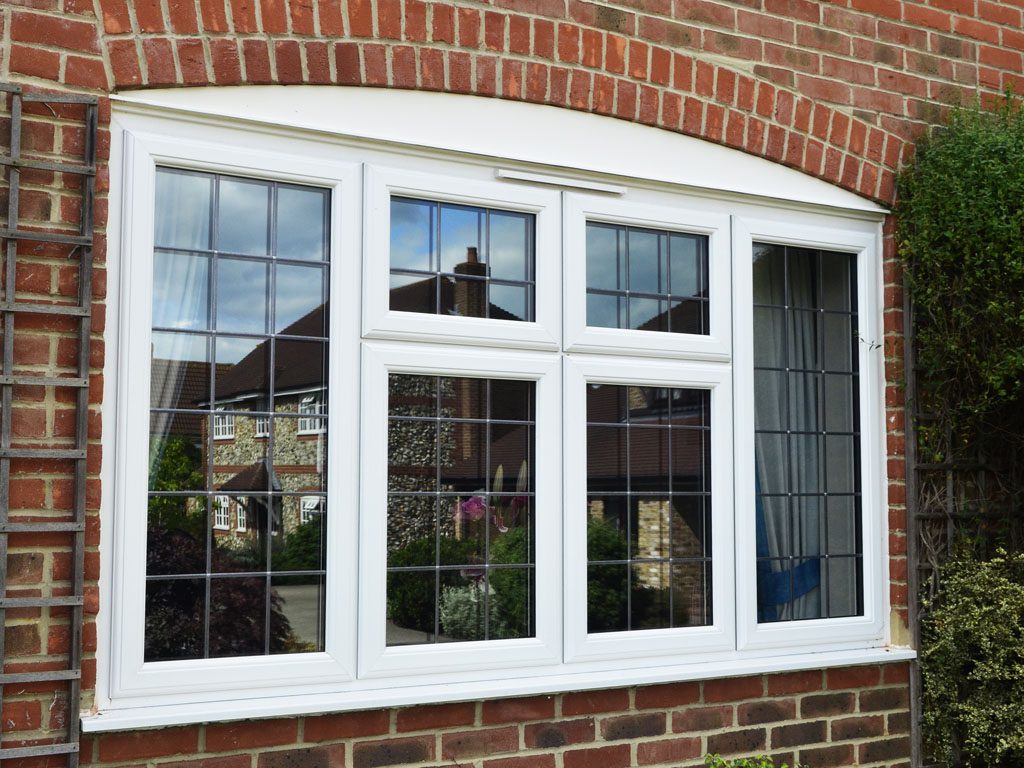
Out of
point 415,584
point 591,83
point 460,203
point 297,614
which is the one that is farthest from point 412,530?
point 591,83

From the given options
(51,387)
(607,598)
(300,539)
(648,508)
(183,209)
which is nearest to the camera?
(51,387)

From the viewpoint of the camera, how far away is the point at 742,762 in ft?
14.1

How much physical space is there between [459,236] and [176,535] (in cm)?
143

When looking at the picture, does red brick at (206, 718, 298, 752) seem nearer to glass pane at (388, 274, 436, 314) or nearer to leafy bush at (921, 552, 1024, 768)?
glass pane at (388, 274, 436, 314)

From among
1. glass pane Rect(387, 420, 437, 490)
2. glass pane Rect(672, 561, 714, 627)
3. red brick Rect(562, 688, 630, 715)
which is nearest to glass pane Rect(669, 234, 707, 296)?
glass pane Rect(672, 561, 714, 627)

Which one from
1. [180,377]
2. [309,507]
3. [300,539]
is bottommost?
[300,539]

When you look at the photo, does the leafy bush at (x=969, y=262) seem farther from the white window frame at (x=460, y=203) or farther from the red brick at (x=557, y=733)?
the red brick at (x=557, y=733)

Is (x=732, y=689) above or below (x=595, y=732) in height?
above

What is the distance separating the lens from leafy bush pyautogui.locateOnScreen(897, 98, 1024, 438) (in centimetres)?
436

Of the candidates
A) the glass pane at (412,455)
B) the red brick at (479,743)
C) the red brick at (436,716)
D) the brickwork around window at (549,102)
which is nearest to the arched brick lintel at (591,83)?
the brickwork around window at (549,102)

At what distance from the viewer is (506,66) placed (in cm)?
405

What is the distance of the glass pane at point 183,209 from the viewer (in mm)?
3596

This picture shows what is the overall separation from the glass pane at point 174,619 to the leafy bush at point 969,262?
3.08 meters

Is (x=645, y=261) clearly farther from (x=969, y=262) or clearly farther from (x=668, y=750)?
(x=668, y=750)
